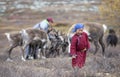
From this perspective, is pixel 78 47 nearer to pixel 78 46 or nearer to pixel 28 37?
pixel 78 46

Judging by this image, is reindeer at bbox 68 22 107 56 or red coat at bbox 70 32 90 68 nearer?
red coat at bbox 70 32 90 68

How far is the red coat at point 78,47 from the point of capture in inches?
437

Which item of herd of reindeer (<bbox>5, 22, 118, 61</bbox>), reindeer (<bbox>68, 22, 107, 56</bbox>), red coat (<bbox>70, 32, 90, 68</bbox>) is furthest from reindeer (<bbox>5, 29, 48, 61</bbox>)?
red coat (<bbox>70, 32, 90, 68</bbox>)

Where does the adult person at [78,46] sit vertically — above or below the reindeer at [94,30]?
above

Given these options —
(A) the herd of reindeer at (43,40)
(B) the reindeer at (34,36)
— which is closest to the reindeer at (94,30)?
(A) the herd of reindeer at (43,40)

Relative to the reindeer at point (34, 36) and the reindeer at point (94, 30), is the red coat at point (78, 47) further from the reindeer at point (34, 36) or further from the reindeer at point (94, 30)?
the reindeer at point (94, 30)

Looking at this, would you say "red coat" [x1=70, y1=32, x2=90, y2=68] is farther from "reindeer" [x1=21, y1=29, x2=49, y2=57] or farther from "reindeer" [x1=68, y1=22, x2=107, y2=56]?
"reindeer" [x1=68, y1=22, x2=107, y2=56]

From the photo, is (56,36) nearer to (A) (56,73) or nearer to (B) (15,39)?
(B) (15,39)

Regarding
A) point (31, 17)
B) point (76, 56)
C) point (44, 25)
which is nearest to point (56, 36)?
point (44, 25)

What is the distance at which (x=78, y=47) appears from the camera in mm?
11234

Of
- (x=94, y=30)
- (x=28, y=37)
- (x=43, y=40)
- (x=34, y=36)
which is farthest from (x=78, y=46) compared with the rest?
(x=94, y=30)

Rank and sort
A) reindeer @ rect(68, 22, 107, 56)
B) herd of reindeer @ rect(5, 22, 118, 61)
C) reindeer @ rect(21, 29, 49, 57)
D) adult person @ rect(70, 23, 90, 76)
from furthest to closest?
1. reindeer @ rect(68, 22, 107, 56)
2. herd of reindeer @ rect(5, 22, 118, 61)
3. reindeer @ rect(21, 29, 49, 57)
4. adult person @ rect(70, 23, 90, 76)

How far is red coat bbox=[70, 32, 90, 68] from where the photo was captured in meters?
11.1

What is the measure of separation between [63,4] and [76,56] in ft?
197
